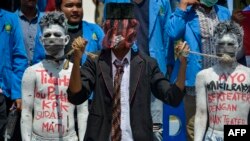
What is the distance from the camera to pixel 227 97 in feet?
25.8

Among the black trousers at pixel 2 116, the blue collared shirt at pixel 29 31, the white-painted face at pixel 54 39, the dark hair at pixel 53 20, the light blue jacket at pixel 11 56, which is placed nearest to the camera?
the white-painted face at pixel 54 39

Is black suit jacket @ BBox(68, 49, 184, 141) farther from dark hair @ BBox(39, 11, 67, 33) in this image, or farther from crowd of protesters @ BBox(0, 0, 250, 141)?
dark hair @ BBox(39, 11, 67, 33)

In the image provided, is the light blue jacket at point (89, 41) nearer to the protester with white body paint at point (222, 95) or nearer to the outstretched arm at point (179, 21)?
the outstretched arm at point (179, 21)

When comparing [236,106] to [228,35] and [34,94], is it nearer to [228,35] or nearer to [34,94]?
[228,35]

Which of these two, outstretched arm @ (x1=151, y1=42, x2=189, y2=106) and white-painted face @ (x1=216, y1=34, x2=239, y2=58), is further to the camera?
white-painted face @ (x1=216, y1=34, x2=239, y2=58)

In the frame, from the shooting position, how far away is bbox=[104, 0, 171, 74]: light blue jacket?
9.14 metres

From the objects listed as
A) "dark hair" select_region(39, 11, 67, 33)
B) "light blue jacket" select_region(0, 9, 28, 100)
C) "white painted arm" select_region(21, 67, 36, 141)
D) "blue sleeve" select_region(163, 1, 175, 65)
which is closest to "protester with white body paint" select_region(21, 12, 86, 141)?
"white painted arm" select_region(21, 67, 36, 141)

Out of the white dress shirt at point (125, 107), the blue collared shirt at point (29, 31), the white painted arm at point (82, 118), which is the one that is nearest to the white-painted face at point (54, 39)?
the white painted arm at point (82, 118)

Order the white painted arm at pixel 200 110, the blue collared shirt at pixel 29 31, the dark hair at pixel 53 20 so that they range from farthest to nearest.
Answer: the blue collared shirt at pixel 29 31 → the dark hair at pixel 53 20 → the white painted arm at pixel 200 110

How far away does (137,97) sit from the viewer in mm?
7066

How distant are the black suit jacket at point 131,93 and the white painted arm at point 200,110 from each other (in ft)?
2.78

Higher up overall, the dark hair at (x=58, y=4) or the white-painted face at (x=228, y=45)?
the dark hair at (x=58, y=4)

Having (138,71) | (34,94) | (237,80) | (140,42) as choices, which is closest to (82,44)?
(138,71)

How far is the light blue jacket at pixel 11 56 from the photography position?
8.58m
